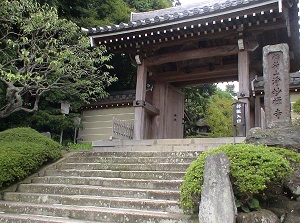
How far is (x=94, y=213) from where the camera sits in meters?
4.61

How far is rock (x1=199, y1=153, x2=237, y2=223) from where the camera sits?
3.48 metres

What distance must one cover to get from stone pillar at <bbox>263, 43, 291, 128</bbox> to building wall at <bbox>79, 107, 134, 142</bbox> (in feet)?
21.9

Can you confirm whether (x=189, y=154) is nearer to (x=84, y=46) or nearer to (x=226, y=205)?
(x=226, y=205)

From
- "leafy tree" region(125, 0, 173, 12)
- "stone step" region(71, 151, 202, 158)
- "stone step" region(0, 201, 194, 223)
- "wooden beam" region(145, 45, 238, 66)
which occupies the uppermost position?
"leafy tree" region(125, 0, 173, 12)

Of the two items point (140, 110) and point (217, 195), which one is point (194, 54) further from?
point (217, 195)

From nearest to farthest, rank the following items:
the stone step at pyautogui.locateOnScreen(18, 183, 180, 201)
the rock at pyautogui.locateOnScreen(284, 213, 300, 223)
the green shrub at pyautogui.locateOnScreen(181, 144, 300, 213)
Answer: the green shrub at pyautogui.locateOnScreen(181, 144, 300, 213)
the rock at pyautogui.locateOnScreen(284, 213, 300, 223)
the stone step at pyautogui.locateOnScreen(18, 183, 180, 201)

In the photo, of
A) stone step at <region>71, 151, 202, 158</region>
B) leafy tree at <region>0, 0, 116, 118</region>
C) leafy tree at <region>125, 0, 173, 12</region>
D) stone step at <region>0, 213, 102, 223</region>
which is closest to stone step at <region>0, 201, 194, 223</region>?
stone step at <region>0, 213, 102, 223</region>

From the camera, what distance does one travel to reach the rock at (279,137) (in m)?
5.04

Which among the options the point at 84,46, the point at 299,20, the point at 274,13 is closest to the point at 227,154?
the point at 274,13

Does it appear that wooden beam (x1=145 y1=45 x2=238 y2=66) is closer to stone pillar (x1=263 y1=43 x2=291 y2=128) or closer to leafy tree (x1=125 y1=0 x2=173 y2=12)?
stone pillar (x1=263 y1=43 x2=291 y2=128)

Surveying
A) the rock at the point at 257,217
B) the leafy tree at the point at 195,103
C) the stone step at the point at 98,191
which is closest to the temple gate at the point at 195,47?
the stone step at the point at 98,191

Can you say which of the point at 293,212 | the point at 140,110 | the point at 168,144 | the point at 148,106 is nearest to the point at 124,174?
the point at 168,144

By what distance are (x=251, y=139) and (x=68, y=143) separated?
839 cm

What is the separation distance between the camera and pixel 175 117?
13414mm
